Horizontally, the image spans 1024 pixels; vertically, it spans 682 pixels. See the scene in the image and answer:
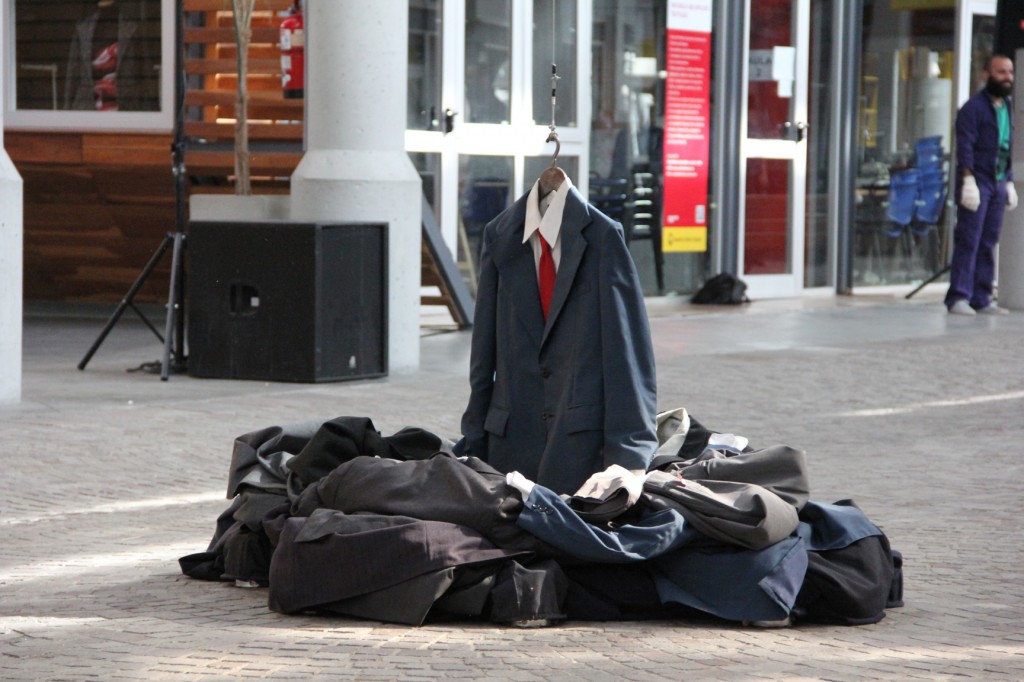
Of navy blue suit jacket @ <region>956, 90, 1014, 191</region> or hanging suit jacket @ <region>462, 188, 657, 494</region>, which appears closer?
hanging suit jacket @ <region>462, 188, 657, 494</region>

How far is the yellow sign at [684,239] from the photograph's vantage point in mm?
16062

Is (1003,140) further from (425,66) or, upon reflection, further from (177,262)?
(177,262)

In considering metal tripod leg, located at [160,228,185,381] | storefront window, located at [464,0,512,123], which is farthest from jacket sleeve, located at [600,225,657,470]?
storefront window, located at [464,0,512,123]

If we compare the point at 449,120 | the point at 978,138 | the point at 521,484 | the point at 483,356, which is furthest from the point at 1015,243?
the point at 521,484

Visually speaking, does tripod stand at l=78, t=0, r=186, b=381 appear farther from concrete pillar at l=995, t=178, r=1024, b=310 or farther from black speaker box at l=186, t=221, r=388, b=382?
Result: concrete pillar at l=995, t=178, r=1024, b=310

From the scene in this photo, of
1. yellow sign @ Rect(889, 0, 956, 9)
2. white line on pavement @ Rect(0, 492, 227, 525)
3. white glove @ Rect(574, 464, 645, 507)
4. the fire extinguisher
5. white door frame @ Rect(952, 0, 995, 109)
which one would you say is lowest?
white line on pavement @ Rect(0, 492, 227, 525)

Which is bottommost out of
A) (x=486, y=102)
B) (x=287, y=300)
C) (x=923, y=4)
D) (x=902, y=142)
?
(x=287, y=300)

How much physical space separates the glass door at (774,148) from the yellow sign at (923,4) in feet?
6.66

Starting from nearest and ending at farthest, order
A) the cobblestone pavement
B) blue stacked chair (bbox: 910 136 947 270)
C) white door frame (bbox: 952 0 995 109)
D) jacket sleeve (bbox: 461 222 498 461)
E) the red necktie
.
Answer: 1. the cobblestone pavement
2. the red necktie
3. jacket sleeve (bbox: 461 222 498 461)
4. blue stacked chair (bbox: 910 136 947 270)
5. white door frame (bbox: 952 0 995 109)

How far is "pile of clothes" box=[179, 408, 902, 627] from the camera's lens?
15.0ft

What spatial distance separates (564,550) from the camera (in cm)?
460

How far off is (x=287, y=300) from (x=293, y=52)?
276cm

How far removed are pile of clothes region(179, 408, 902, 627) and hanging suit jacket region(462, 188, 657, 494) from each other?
0.19 m

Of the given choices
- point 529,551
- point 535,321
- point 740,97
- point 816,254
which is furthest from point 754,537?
point 816,254
